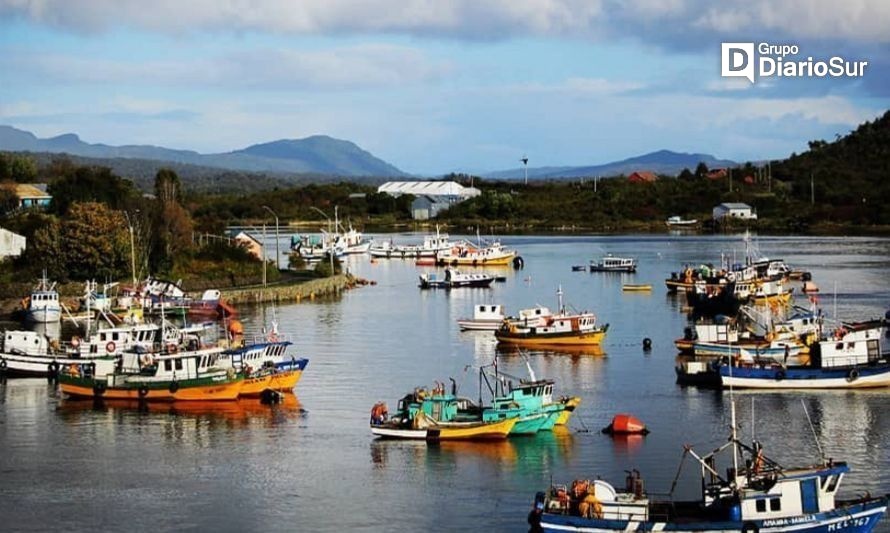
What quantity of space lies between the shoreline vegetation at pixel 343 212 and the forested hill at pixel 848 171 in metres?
0.24

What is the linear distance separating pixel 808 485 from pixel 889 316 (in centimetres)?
3440

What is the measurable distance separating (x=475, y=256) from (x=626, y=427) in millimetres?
74498

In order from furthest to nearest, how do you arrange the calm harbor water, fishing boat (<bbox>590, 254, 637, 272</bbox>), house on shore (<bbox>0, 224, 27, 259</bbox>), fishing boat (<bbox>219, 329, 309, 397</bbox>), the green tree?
fishing boat (<bbox>590, 254, 637, 272</bbox>) → house on shore (<bbox>0, 224, 27, 259</bbox>) → the green tree → fishing boat (<bbox>219, 329, 309, 397</bbox>) → the calm harbor water

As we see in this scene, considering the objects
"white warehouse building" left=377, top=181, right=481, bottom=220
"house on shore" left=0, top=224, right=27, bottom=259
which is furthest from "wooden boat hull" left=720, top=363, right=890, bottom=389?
"white warehouse building" left=377, top=181, right=481, bottom=220

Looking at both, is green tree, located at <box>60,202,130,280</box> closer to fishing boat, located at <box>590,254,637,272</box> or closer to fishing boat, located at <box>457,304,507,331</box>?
fishing boat, located at <box>457,304,507,331</box>

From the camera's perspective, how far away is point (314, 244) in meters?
118

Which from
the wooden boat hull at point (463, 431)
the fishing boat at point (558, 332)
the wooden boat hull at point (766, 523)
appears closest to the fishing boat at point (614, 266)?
the fishing boat at point (558, 332)

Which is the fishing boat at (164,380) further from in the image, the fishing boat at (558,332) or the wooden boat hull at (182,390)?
the fishing boat at (558,332)

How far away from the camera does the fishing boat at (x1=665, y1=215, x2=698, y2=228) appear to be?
536ft

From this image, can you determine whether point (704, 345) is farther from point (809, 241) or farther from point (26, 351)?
point (809, 241)

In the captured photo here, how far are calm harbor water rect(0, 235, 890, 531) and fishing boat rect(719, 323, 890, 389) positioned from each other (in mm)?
511

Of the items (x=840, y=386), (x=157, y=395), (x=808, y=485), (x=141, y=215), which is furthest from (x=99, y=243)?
(x=808, y=485)

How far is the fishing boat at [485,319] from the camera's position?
63.6 metres

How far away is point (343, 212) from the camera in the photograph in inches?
7313
